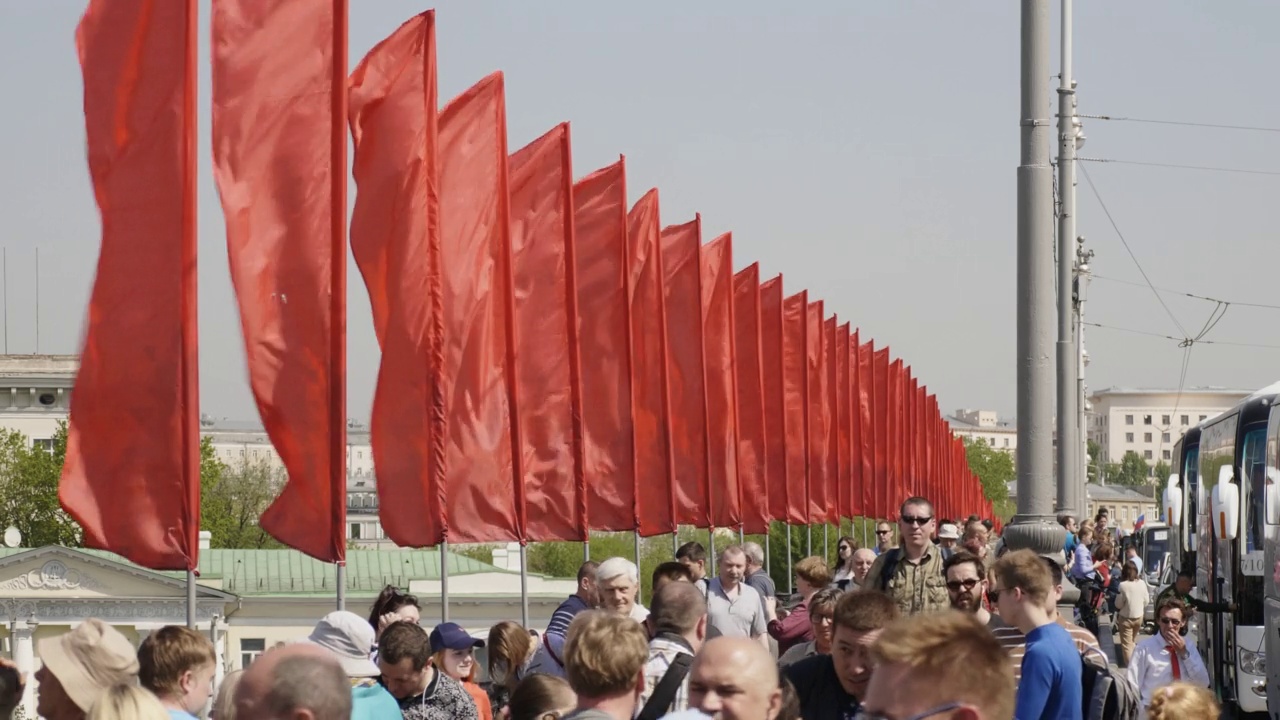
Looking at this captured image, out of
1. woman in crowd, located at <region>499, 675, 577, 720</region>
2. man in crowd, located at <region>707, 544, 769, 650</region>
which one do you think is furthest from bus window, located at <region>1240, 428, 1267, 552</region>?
woman in crowd, located at <region>499, 675, 577, 720</region>

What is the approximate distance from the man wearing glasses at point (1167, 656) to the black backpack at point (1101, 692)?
266 inches

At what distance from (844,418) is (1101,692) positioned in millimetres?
32692

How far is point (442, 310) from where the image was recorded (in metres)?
14.9

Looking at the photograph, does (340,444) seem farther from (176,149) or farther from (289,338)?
(176,149)

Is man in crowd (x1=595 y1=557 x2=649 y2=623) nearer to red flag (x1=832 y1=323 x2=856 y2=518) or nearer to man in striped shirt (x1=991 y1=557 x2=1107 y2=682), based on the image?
man in striped shirt (x1=991 y1=557 x2=1107 y2=682)

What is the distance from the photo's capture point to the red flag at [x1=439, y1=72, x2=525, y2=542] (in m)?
15.2

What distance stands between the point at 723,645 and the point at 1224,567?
15496 millimetres

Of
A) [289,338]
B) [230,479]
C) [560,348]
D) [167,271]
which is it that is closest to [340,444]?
[289,338]

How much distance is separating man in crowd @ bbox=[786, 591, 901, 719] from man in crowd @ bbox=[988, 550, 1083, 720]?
1.75ft

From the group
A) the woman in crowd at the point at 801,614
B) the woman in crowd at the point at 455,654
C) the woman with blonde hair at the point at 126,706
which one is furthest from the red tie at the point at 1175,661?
the woman with blonde hair at the point at 126,706

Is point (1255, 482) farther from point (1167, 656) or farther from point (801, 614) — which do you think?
point (801, 614)

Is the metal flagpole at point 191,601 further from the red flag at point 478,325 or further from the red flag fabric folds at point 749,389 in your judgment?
the red flag fabric folds at point 749,389

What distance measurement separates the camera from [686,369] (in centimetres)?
2398

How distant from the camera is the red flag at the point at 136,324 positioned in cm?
1115
